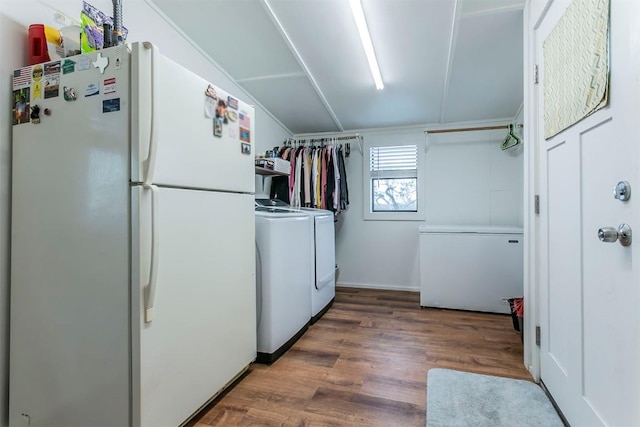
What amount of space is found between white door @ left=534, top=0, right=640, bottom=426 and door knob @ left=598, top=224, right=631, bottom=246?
0.02m

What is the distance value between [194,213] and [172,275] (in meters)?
0.29

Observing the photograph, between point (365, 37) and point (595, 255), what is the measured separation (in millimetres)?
1699

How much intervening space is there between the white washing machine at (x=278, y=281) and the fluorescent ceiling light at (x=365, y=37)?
4.25ft

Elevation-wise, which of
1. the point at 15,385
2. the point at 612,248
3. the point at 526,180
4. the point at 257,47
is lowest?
the point at 15,385

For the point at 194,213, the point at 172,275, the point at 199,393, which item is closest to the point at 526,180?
the point at 194,213

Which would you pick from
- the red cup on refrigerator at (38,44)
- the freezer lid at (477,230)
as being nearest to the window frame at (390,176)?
the freezer lid at (477,230)

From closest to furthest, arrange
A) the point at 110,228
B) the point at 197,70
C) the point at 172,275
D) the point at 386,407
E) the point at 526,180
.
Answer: the point at 110,228, the point at 172,275, the point at 386,407, the point at 526,180, the point at 197,70

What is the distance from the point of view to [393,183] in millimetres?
3961

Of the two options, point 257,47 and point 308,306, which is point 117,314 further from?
point 257,47

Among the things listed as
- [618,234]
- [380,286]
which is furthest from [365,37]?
[380,286]

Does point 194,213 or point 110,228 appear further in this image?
point 194,213

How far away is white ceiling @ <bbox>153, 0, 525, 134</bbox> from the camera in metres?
1.79

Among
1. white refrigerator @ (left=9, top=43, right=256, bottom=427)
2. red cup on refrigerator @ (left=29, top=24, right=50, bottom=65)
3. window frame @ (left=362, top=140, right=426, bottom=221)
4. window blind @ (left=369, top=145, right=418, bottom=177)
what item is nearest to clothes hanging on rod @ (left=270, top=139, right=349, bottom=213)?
window frame @ (left=362, top=140, right=426, bottom=221)

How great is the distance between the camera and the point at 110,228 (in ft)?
3.74
